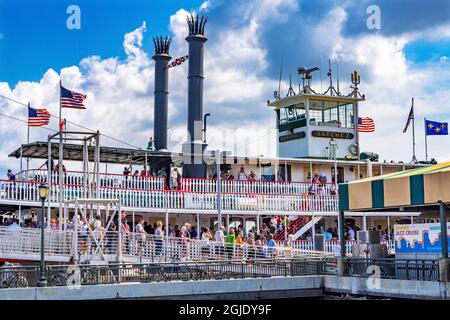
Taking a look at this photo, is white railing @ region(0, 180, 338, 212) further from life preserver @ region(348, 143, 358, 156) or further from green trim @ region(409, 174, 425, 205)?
green trim @ region(409, 174, 425, 205)

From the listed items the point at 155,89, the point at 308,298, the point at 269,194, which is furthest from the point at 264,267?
the point at 155,89

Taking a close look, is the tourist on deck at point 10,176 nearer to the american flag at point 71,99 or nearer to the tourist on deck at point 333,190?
the american flag at point 71,99

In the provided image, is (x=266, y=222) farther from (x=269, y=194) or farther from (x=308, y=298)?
(x=308, y=298)

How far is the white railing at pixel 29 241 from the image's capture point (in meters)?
25.2

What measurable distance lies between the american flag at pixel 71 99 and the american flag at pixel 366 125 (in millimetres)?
18885

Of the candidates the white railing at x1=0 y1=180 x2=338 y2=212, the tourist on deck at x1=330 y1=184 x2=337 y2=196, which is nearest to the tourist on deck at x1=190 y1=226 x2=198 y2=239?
the white railing at x1=0 y1=180 x2=338 y2=212

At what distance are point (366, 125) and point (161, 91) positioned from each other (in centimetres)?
1244

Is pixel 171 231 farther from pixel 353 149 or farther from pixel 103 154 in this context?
pixel 353 149

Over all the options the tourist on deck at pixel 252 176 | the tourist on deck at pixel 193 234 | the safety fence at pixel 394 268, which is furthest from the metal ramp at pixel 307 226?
the safety fence at pixel 394 268

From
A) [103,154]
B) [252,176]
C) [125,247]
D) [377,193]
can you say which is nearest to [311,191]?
[252,176]

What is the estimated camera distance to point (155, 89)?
40938mm

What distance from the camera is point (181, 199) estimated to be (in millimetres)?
32250

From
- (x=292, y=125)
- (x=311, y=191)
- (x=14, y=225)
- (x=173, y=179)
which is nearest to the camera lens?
(x=14, y=225)
